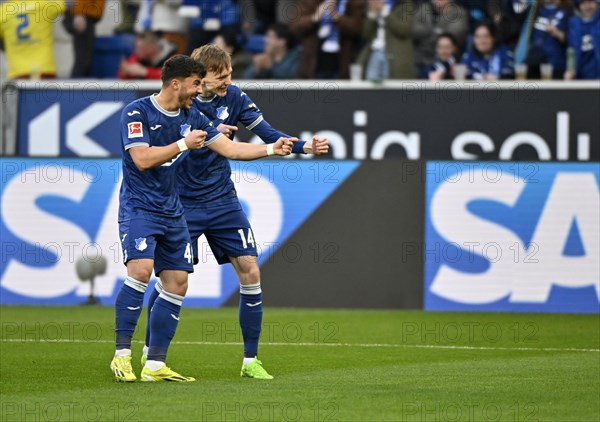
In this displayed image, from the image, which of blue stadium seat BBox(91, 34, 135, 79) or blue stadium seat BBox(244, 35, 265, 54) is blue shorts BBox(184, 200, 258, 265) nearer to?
blue stadium seat BBox(244, 35, 265, 54)

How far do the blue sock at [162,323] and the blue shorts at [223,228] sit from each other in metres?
0.57

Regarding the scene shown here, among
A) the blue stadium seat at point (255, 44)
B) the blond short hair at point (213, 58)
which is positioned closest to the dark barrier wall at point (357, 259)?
the blue stadium seat at point (255, 44)

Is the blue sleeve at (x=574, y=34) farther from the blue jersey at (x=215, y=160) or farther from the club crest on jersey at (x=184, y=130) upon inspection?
the club crest on jersey at (x=184, y=130)

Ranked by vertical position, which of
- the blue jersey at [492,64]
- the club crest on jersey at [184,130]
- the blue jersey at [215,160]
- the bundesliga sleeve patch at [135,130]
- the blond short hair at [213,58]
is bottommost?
the blue jersey at [492,64]

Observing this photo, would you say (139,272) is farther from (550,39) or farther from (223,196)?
(550,39)

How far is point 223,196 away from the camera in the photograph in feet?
31.3

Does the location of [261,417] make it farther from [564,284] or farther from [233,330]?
[564,284]

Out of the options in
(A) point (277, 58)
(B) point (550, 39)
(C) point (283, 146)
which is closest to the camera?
(C) point (283, 146)

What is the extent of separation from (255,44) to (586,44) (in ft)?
15.6

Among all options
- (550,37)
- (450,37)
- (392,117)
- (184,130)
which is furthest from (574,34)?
(184,130)

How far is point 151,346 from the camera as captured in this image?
8734 millimetres

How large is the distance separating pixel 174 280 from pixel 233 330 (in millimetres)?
3740

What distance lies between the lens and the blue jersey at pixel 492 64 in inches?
671

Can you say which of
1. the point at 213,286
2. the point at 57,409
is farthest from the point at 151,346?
the point at 213,286
